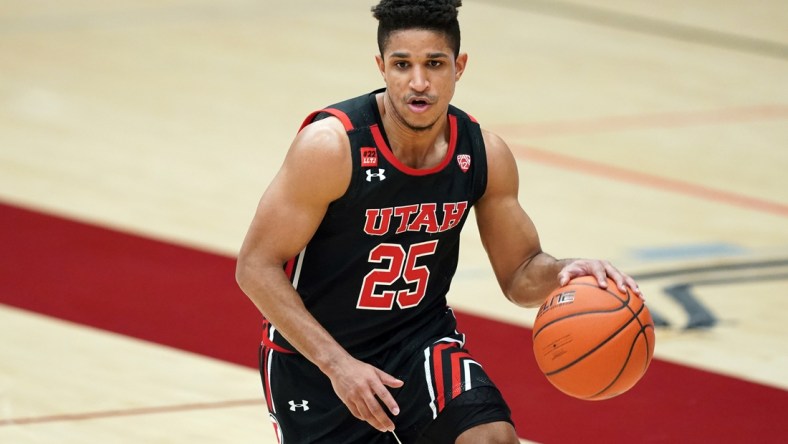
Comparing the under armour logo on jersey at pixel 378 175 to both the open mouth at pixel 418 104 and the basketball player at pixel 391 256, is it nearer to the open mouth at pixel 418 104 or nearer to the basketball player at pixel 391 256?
the basketball player at pixel 391 256

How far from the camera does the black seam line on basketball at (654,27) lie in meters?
12.7

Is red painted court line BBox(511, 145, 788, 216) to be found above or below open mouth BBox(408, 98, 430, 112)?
below

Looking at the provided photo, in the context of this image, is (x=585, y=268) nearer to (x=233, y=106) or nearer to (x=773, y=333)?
(x=773, y=333)

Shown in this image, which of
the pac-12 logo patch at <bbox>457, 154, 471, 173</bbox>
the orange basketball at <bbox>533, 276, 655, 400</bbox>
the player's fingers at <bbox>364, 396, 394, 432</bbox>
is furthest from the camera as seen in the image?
the pac-12 logo patch at <bbox>457, 154, 471, 173</bbox>

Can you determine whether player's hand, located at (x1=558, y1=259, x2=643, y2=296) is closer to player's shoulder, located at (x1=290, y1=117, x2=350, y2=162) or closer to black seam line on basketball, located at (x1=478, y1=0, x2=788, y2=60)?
player's shoulder, located at (x1=290, y1=117, x2=350, y2=162)

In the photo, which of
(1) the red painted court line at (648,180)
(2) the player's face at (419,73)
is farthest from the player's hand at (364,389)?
(1) the red painted court line at (648,180)

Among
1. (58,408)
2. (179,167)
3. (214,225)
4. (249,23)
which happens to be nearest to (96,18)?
(249,23)

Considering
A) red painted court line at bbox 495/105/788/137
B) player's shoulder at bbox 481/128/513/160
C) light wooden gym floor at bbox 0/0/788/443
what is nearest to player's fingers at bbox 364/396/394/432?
player's shoulder at bbox 481/128/513/160

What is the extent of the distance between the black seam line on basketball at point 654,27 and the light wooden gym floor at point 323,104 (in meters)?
0.04

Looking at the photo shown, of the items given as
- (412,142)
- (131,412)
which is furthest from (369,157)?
(131,412)

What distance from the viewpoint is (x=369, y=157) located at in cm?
411

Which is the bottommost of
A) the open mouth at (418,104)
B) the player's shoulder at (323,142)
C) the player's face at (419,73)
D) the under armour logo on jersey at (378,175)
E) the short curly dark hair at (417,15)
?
the under armour logo on jersey at (378,175)

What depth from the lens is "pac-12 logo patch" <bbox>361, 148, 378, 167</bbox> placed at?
409cm

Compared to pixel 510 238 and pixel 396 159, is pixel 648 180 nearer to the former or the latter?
pixel 510 238
